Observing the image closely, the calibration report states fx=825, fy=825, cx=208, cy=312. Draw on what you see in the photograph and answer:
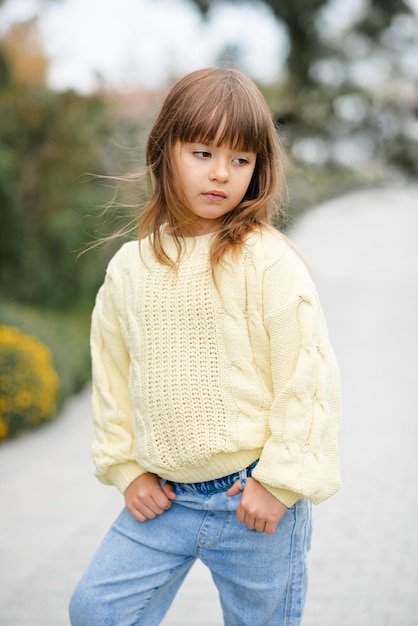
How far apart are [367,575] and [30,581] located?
140 centimetres

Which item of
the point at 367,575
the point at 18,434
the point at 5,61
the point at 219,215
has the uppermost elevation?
the point at 5,61

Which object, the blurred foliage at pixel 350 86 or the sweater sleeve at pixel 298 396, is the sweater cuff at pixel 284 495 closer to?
the sweater sleeve at pixel 298 396

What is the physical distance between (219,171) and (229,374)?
17.6 inches

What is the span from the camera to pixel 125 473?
197cm

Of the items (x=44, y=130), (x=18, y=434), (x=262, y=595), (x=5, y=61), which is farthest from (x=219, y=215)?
(x=5, y=61)

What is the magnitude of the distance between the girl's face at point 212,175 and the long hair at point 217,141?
0.07 feet

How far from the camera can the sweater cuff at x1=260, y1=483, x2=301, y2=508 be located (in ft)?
5.69

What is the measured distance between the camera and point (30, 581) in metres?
3.44

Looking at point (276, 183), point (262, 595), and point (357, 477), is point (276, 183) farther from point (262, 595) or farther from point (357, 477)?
Answer: point (357, 477)

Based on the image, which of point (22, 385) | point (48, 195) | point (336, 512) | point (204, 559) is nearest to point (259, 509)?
point (204, 559)

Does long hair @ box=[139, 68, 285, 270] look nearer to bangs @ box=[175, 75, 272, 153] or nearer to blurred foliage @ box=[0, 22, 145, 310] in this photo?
bangs @ box=[175, 75, 272, 153]

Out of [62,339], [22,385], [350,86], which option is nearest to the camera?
[22,385]

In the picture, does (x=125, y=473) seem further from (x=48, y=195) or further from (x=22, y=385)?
(x=48, y=195)

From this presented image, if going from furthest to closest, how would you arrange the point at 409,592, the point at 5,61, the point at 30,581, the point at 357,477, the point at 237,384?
the point at 5,61 < the point at 357,477 < the point at 30,581 < the point at 409,592 < the point at 237,384
